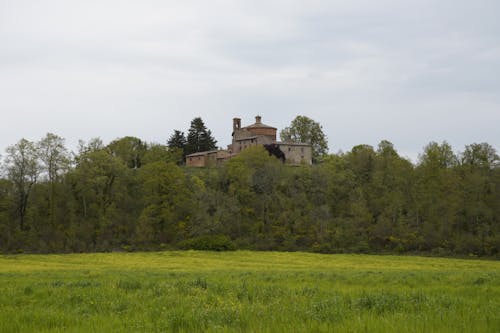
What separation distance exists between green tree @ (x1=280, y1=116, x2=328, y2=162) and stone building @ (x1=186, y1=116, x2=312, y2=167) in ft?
37.2

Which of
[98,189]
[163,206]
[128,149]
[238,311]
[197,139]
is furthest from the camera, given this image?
[197,139]

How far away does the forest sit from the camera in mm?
66438

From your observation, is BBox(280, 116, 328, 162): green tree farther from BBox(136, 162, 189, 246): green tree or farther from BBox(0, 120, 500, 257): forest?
BBox(136, 162, 189, 246): green tree

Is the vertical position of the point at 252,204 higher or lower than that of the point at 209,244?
higher

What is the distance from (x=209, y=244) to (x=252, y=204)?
16.1m

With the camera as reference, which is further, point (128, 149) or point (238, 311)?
point (128, 149)

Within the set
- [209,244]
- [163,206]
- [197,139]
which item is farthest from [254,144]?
[209,244]

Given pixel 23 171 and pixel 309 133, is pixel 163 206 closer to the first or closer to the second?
pixel 23 171

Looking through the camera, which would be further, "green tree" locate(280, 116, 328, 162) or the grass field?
"green tree" locate(280, 116, 328, 162)

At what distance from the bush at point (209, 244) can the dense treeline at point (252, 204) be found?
1.43 ft

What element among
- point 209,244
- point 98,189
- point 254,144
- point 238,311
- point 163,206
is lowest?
point 209,244

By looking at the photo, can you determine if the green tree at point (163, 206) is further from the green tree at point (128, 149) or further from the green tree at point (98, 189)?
the green tree at point (128, 149)

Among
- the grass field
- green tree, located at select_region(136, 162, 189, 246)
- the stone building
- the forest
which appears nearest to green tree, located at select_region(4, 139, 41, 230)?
the forest

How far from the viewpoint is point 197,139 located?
126 m
